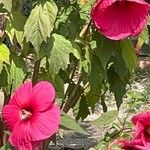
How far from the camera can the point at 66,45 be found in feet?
6.52

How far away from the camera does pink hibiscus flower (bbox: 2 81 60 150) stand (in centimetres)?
175

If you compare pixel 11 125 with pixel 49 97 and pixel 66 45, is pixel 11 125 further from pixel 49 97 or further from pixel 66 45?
pixel 66 45

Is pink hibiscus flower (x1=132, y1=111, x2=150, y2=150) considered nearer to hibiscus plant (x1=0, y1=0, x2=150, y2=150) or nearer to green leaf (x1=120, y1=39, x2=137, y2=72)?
hibiscus plant (x1=0, y1=0, x2=150, y2=150)

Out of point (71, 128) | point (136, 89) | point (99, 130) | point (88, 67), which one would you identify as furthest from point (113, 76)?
point (136, 89)

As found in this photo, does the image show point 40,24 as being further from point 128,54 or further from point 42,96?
point 128,54

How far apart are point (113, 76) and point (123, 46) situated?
38cm

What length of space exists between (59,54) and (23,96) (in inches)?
7.9

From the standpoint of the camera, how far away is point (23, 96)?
1.83 m

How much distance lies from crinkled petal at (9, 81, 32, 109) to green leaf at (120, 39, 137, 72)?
15.1 inches

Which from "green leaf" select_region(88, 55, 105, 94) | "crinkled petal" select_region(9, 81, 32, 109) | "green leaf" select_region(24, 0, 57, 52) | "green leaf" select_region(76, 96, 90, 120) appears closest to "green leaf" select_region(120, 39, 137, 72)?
"green leaf" select_region(88, 55, 105, 94)

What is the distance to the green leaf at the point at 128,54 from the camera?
6.68ft

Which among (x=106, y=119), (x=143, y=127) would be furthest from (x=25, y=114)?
(x=143, y=127)

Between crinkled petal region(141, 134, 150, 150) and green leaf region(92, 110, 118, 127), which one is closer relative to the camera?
crinkled petal region(141, 134, 150, 150)

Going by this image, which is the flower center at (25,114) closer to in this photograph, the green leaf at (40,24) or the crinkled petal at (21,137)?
the crinkled petal at (21,137)
